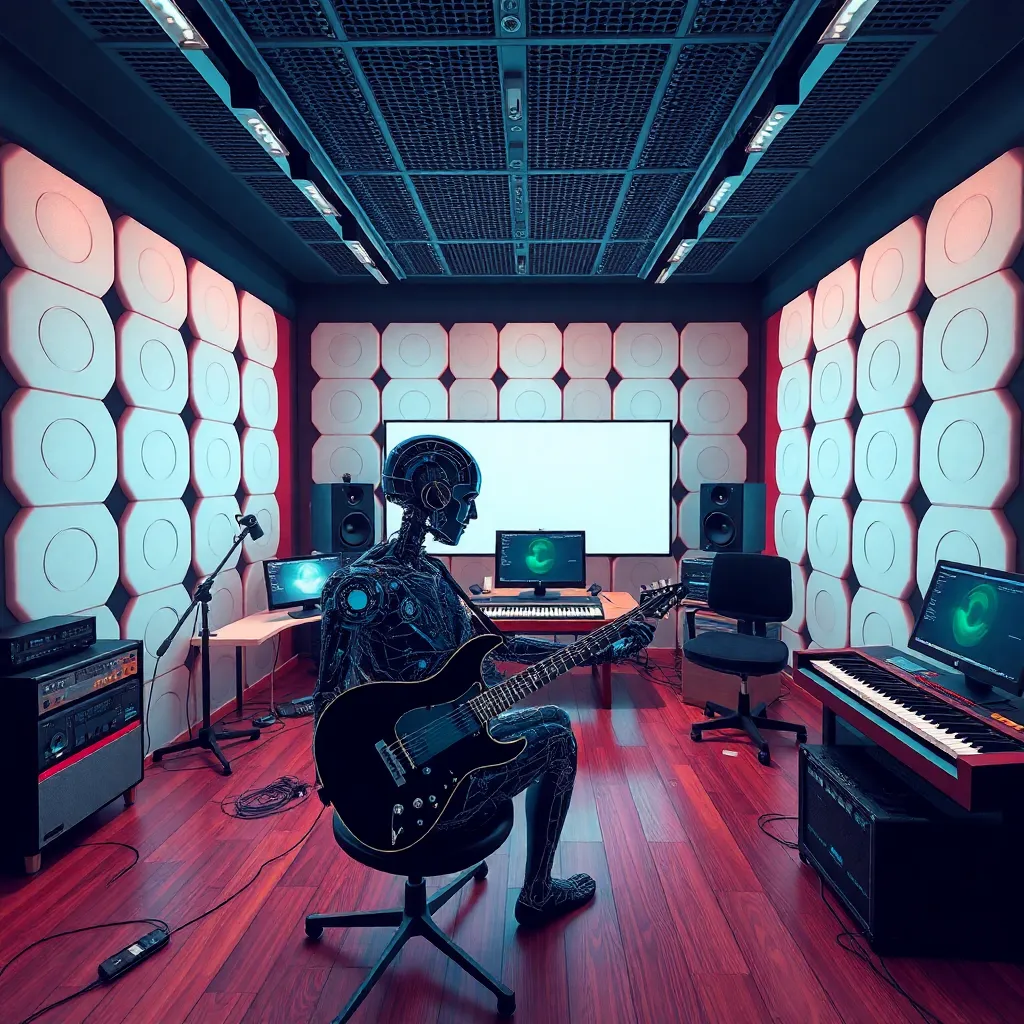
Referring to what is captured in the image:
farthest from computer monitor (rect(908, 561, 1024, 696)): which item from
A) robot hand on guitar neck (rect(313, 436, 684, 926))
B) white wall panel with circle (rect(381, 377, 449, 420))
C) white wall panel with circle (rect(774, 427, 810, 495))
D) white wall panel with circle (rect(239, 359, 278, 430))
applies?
white wall panel with circle (rect(239, 359, 278, 430))

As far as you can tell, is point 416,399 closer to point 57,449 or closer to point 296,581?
point 296,581

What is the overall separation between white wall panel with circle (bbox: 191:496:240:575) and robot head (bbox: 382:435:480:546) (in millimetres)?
2269

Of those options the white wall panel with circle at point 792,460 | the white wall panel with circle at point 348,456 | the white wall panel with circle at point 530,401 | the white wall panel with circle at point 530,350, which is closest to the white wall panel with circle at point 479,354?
the white wall panel with circle at point 530,350

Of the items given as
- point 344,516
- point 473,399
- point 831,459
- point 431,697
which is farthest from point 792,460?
point 431,697

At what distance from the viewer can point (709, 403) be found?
4766 mm

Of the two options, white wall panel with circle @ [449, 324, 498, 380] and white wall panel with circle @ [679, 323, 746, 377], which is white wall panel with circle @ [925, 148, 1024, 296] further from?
white wall panel with circle @ [449, 324, 498, 380]

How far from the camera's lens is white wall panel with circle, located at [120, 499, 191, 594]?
293 cm

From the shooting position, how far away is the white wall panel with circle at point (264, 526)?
4055 millimetres

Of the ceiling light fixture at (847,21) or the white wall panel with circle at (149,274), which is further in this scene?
the white wall panel with circle at (149,274)

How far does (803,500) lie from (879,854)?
8.90ft

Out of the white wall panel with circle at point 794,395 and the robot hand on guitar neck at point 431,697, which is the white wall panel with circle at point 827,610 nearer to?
the white wall panel with circle at point 794,395

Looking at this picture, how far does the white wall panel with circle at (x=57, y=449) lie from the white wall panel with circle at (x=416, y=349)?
7.52 feet

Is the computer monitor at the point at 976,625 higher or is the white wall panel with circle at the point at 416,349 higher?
the white wall panel with circle at the point at 416,349

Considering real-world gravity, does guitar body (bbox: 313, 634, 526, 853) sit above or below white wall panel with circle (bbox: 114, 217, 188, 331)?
below
